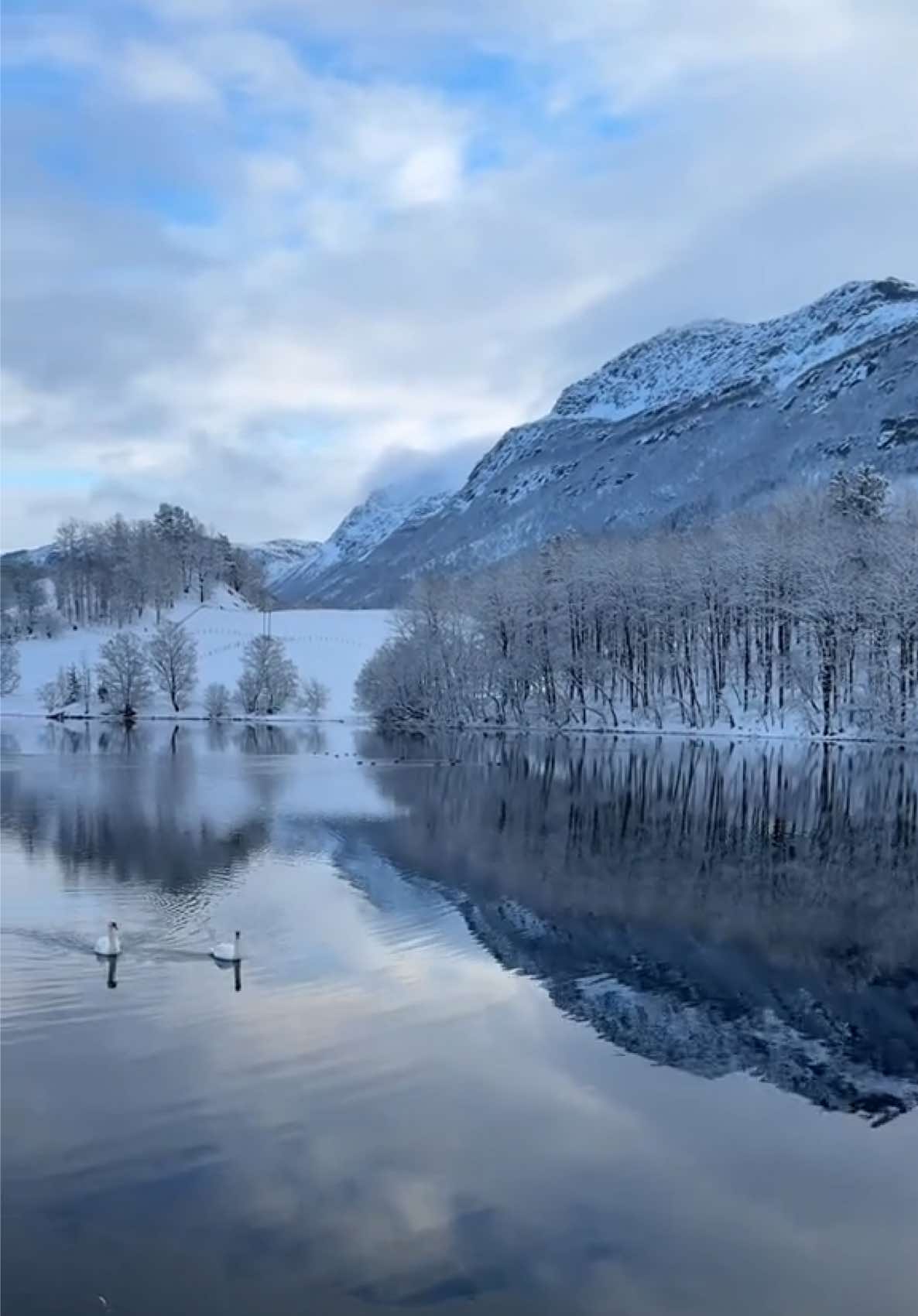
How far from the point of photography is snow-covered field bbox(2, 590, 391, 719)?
130000 millimetres

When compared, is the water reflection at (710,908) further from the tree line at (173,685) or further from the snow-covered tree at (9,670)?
the snow-covered tree at (9,670)

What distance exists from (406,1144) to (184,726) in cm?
9933

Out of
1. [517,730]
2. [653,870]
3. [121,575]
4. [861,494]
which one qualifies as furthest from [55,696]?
[653,870]

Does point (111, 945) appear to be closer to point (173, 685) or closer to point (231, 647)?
point (173, 685)

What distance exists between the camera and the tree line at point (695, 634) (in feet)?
284

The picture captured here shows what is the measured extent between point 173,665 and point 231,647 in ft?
61.0

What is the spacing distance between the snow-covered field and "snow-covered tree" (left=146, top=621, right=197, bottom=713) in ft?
5.35

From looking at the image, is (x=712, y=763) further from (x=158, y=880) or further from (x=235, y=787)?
(x=158, y=880)

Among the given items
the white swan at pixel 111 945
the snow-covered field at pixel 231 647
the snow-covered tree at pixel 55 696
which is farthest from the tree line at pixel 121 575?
the white swan at pixel 111 945

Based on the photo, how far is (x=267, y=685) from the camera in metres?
124

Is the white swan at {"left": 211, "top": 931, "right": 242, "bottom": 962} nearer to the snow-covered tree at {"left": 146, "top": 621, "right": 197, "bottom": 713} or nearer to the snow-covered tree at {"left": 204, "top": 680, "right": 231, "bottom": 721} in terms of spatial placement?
the snow-covered tree at {"left": 204, "top": 680, "right": 231, "bottom": 721}

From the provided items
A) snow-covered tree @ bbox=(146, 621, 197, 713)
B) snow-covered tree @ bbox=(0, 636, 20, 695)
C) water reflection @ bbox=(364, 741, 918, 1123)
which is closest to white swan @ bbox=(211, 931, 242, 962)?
water reflection @ bbox=(364, 741, 918, 1123)

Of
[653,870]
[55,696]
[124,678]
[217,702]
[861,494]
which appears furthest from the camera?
[55,696]

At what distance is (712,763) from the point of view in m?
66.0
